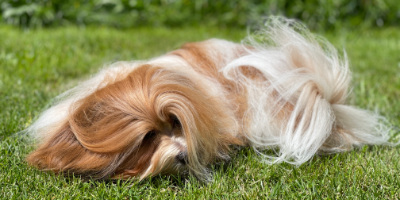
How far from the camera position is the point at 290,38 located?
143 inches

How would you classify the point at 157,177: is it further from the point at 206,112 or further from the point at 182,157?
the point at 206,112

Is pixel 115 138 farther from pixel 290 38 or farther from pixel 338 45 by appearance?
pixel 338 45

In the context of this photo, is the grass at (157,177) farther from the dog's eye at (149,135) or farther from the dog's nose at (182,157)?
the dog's eye at (149,135)

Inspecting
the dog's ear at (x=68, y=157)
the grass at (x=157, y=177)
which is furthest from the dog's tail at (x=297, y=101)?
the dog's ear at (x=68, y=157)

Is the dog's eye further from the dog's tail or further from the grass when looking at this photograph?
the dog's tail

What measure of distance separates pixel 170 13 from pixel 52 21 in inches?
70.2

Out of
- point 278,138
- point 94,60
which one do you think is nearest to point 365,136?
point 278,138

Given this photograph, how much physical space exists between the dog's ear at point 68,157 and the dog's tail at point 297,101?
987 mm

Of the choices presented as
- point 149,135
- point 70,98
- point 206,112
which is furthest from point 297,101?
point 70,98

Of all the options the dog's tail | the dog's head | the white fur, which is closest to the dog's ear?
the dog's head

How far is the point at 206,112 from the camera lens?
2783mm

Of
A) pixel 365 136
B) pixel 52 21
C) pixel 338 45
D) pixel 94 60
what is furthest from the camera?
pixel 52 21

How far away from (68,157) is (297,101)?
4.85 feet

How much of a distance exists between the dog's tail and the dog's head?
0.56 m
